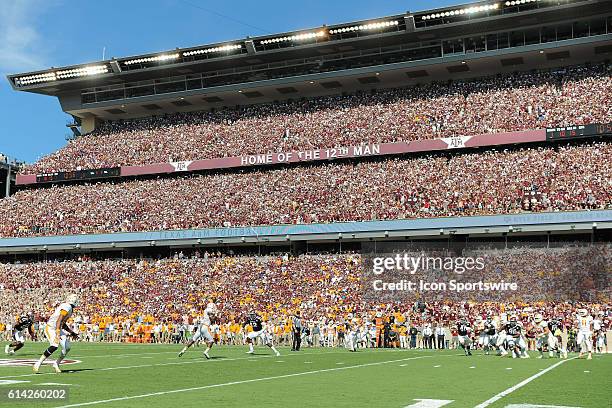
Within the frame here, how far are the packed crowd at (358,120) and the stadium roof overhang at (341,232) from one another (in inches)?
373

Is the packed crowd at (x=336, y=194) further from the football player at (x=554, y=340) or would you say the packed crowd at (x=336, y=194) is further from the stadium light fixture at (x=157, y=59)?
the football player at (x=554, y=340)

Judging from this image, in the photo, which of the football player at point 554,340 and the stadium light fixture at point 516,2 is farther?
the stadium light fixture at point 516,2

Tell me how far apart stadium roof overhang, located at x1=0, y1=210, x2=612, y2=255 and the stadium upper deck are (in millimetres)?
16995

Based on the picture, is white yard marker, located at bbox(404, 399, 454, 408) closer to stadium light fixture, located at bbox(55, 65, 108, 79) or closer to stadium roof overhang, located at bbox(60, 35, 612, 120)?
stadium roof overhang, located at bbox(60, 35, 612, 120)

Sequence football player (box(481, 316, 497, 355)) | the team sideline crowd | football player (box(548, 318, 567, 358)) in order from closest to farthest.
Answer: football player (box(548, 318, 567, 358)), football player (box(481, 316, 497, 355)), the team sideline crowd

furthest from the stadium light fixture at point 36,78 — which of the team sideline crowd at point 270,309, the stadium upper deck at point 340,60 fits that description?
the team sideline crowd at point 270,309

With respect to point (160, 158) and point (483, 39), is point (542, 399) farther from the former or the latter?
point (160, 158)

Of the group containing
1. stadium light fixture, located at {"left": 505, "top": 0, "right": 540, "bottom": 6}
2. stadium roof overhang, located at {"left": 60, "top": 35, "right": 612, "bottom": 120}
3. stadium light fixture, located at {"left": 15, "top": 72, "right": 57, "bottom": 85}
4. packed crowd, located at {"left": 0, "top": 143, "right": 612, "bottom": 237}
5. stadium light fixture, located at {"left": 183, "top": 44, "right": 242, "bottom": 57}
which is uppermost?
stadium light fixture, located at {"left": 15, "top": 72, "right": 57, "bottom": 85}

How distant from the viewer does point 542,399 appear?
10359mm

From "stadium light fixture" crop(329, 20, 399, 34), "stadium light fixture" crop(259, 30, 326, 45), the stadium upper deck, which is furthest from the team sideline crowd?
"stadium light fixture" crop(329, 20, 399, 34)

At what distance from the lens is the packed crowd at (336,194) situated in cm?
3897

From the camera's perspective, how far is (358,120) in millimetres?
52562

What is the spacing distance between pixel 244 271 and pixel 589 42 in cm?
2833

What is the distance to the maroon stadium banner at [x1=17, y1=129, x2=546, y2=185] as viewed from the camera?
45094 mm
